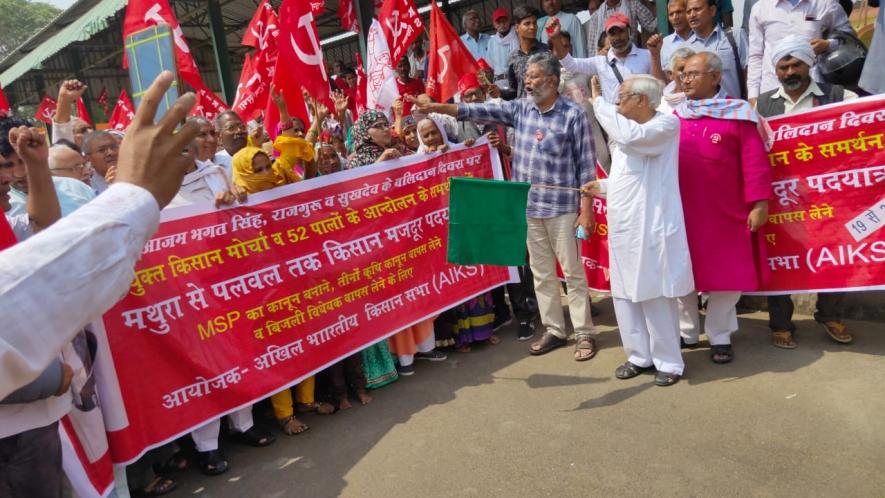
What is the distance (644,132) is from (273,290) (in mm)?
2385

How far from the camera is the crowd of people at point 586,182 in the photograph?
3.37 meters

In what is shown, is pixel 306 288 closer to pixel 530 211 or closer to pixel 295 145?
pixel 295 145

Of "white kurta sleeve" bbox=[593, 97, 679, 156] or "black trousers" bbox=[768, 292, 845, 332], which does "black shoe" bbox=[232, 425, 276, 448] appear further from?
"black trousers" bbox=[768, 292, 845, 332]

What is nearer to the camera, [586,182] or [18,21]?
[586,182]

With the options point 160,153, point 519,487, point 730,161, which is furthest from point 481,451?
point 160,153

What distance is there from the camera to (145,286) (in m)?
3.17

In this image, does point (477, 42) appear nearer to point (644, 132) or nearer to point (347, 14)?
point (347, 14)

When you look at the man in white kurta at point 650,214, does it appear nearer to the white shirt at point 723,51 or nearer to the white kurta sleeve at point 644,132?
the white kurta sleeve at point 644,132

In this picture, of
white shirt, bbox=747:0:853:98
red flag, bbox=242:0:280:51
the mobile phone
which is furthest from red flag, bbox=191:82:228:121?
white shirt, bbox=747:0:853:98

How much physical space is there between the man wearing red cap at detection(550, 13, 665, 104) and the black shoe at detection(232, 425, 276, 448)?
391cm

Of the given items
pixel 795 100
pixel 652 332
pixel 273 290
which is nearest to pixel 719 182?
pixel 795 100

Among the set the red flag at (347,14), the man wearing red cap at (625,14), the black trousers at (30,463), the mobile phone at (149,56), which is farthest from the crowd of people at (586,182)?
the red flag at (347,14)

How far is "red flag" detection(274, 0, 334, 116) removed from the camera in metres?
5.20

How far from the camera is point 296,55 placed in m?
5.22
